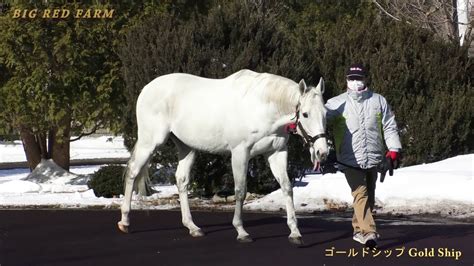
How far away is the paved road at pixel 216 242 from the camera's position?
974 centimetres

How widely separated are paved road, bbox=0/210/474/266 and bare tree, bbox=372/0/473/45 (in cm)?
1362

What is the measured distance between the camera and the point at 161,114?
12078 millimetres

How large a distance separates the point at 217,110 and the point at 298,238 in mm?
1892

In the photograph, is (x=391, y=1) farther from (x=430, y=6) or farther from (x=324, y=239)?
(x=324, y=239)

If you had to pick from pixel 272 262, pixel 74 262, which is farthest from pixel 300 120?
pixel 74 262

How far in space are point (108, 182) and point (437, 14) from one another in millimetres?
13159

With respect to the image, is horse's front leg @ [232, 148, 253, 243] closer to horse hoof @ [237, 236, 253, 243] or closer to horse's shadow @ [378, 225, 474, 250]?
horse hoof @ [237, 236, 253, 243]

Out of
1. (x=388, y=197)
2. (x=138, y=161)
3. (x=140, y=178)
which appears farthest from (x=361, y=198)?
(x=388, y=197)

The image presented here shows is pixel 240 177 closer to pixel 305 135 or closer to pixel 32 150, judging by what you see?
pixel 305 135

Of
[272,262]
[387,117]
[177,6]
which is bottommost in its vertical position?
[272,262]

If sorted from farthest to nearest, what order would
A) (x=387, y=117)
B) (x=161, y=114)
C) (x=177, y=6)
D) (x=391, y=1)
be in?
(x=391, y=1) < (x=177, y=6) < (x=161, y=114) < (x=387, y=117)

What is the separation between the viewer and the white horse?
10.5 m

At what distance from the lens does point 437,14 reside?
27672 millimetres

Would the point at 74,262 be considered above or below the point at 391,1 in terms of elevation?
below
